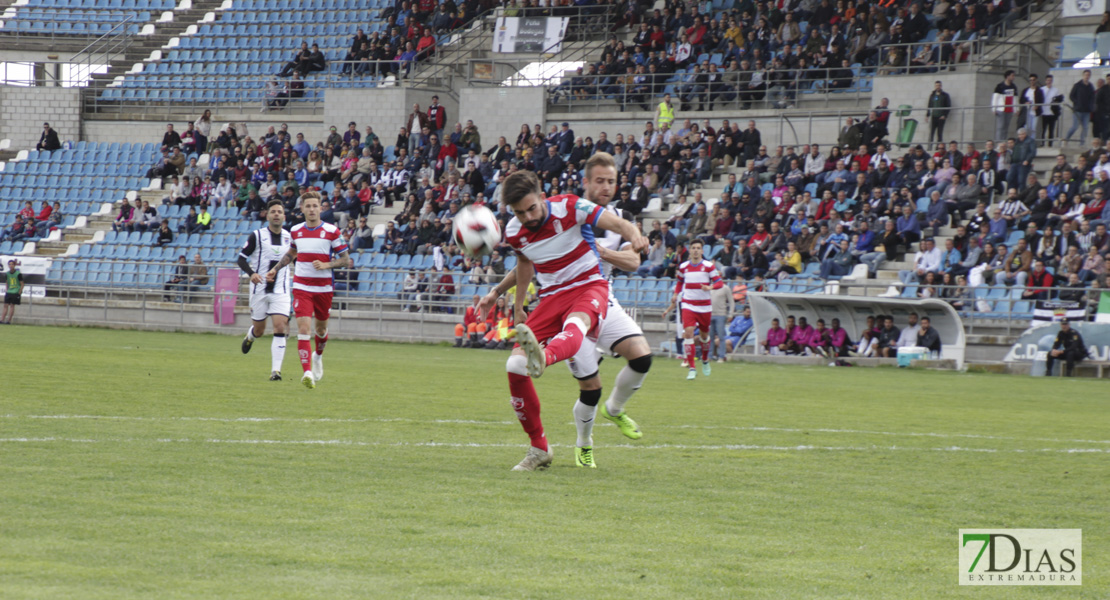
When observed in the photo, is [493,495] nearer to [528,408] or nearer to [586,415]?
[528,408]

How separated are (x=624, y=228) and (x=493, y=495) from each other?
6.55ft

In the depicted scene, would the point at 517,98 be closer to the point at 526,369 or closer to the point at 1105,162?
Answer: the point at 1105,162

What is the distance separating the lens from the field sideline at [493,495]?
15.9 feet

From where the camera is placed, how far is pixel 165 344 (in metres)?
24.7

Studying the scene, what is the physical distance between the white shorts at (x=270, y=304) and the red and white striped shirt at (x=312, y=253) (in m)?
0.74

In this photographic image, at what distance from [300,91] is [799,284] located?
21.8m

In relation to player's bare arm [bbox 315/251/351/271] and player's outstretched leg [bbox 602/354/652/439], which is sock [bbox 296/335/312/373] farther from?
player's outstretched leg [bbox 602/354/652/439]

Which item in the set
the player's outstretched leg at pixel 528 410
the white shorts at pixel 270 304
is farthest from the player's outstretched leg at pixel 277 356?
the player's outstretched leg at pixel 528 410

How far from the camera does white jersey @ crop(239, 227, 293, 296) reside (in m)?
16.1

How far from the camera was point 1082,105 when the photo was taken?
28203 mm

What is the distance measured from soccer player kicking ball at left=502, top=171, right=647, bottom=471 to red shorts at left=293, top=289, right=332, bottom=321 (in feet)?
23.7

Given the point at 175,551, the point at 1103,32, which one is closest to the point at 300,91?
the point at 1103,32

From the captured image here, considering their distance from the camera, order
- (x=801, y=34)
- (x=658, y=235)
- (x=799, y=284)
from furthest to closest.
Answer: (x=801, y=34), (x=658, y=235), (x=799, y=284)

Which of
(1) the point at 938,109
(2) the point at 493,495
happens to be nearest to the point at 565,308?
(2) the point at 493,495
